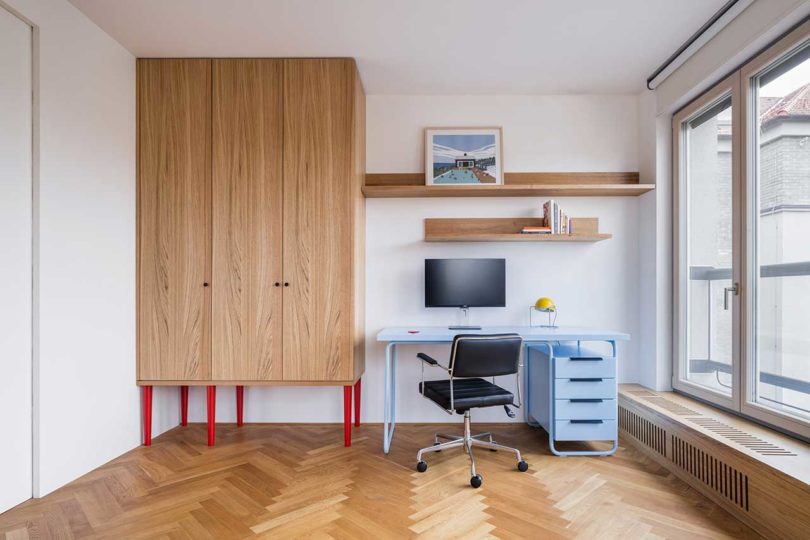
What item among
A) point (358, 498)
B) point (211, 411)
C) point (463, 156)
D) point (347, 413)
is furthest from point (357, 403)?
point (463, 156)

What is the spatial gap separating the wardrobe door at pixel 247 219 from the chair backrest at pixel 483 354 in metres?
1.37

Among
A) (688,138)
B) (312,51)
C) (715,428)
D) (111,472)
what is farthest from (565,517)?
(312,51)

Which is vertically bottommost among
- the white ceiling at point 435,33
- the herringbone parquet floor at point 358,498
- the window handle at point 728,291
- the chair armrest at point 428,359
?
the herringbone parquet floor at point 358,498

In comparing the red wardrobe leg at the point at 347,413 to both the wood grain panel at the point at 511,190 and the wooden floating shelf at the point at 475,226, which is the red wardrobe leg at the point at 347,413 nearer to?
the wooden floating shelf at the point at 475,226

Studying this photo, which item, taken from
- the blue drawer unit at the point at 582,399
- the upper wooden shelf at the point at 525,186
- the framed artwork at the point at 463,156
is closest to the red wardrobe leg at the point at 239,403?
the upper wooden shelf at the point at 525,186

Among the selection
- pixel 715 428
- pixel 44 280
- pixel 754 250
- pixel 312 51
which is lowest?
pixel 715 428

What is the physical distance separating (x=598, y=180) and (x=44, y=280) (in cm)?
406

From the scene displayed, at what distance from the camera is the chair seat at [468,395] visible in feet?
9.04

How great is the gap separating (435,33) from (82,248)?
105 inches

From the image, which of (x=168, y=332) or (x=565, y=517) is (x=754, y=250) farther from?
(x=168, y=332)

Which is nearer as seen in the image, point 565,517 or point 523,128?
point 565,517

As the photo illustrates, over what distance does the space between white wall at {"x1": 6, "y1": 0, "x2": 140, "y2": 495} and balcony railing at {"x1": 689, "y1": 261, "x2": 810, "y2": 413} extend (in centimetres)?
414

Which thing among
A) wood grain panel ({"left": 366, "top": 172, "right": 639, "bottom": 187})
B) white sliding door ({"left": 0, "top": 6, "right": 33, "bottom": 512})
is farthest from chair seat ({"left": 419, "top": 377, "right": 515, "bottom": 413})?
white sliding door ({"left": 0, "top": 6, "right": 33, "bottom": 512})

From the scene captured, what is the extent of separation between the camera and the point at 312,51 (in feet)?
10.7
